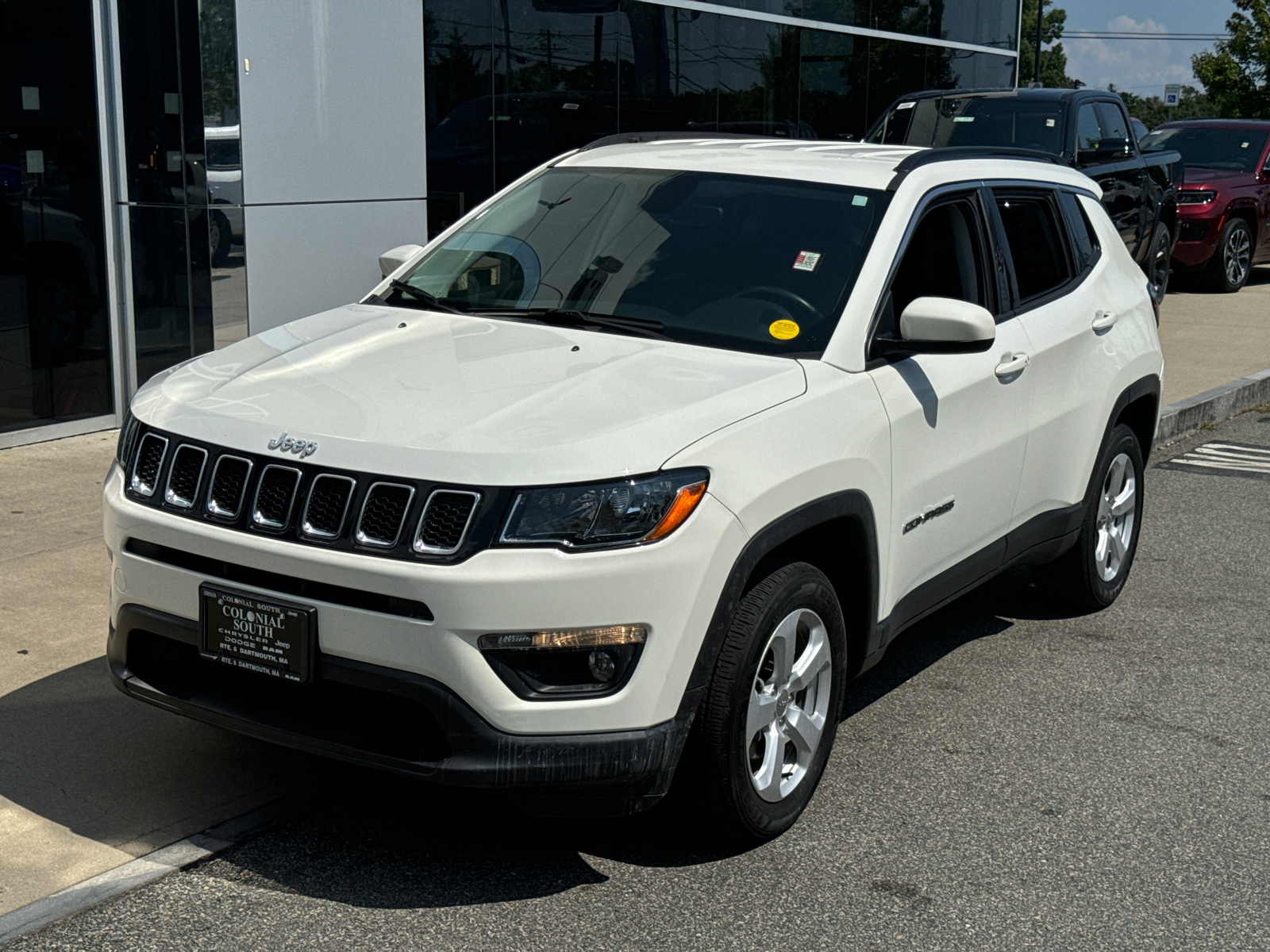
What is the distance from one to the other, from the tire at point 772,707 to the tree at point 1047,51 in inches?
3875

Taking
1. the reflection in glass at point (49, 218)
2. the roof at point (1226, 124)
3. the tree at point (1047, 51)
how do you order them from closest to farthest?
the reflection in glass at point (49, 218)
the roof at point (1226, 124)
the tree at point (1047, 51)

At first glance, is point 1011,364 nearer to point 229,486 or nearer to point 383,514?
point 383,514

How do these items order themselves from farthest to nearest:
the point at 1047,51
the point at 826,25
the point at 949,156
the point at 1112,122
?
the point at 1047,51 < the point at 826,25 < the point at 1112,122 < the point at 949,156

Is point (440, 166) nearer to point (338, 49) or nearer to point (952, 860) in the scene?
point (338, 49)

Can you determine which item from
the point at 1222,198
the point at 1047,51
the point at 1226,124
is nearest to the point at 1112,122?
the point at 1222,198

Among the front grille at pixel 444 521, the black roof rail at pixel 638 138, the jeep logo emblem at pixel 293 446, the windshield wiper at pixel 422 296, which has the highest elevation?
the black roof rail at pixel 638 138

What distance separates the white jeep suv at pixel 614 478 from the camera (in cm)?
327

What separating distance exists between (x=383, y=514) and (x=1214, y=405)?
849cm

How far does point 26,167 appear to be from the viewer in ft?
25.8

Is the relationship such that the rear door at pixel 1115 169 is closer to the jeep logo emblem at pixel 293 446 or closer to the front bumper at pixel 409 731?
the front bumper at pixel 409 731

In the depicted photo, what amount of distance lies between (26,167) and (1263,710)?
21.8 ft

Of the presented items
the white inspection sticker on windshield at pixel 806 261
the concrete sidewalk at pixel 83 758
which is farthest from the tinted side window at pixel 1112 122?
the concrete sidewalk at pixel 83 758

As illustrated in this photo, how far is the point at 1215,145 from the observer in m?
17.8

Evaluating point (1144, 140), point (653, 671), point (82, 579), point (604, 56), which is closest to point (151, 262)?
point (82, 579)
